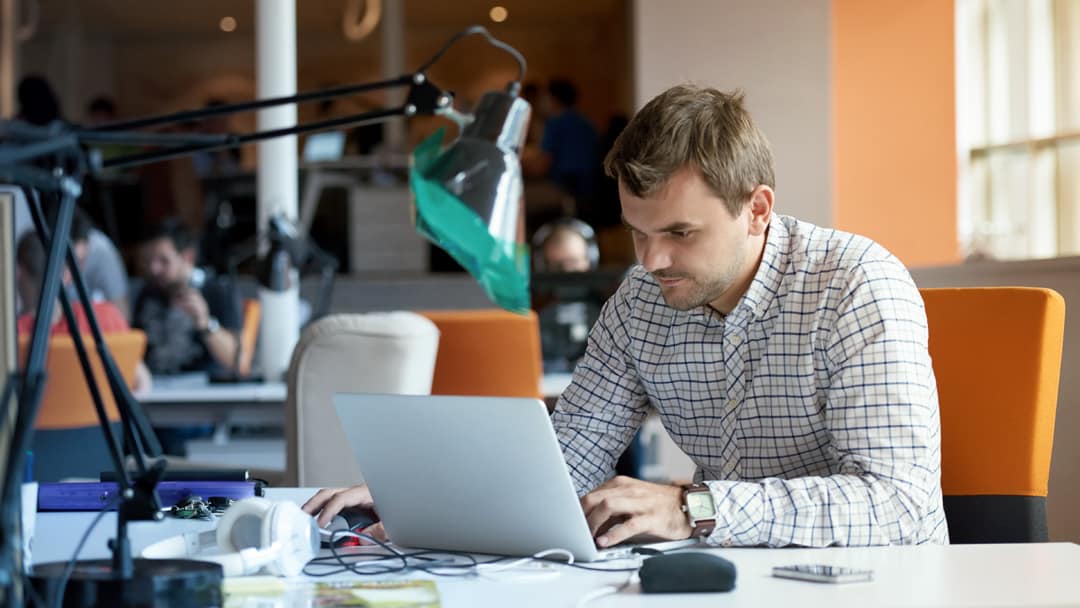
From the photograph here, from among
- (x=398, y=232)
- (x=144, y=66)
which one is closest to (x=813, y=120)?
(x=398, y=232)

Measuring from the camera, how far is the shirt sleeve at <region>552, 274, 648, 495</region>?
1928mm

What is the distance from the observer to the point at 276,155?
16.6 feet

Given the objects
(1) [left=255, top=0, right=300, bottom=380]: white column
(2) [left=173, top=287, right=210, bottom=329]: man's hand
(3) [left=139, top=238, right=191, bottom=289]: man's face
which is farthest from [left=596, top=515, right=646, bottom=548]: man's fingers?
(3) [left=139, top=238, right=191, bottom=289]: man's face

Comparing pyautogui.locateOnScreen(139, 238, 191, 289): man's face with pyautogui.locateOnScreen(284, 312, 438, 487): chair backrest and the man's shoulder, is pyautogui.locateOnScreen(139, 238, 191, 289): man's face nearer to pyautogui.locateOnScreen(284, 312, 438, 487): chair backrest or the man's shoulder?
pyautogui.locateOnScreen(284, 312, 438, 487): chair backrest

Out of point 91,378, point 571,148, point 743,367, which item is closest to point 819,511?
point 743,367

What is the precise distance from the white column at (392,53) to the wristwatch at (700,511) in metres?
8.85

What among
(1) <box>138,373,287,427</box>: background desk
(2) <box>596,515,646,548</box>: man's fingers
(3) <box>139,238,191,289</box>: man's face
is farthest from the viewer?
(3) <box>139,238,191,289</box>: man's face

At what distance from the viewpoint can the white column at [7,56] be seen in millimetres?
9867

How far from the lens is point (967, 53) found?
895cm

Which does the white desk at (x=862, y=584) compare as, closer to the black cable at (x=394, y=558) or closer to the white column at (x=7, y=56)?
the black cable at (x=394, y=558)

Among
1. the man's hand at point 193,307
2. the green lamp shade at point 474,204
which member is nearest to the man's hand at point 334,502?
the green lamp shade at point 474,204

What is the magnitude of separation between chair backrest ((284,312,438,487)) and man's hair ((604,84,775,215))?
4.39 feet

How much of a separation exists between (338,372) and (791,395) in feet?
5.02

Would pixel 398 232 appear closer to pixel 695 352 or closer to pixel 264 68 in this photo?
pixel 264 68
